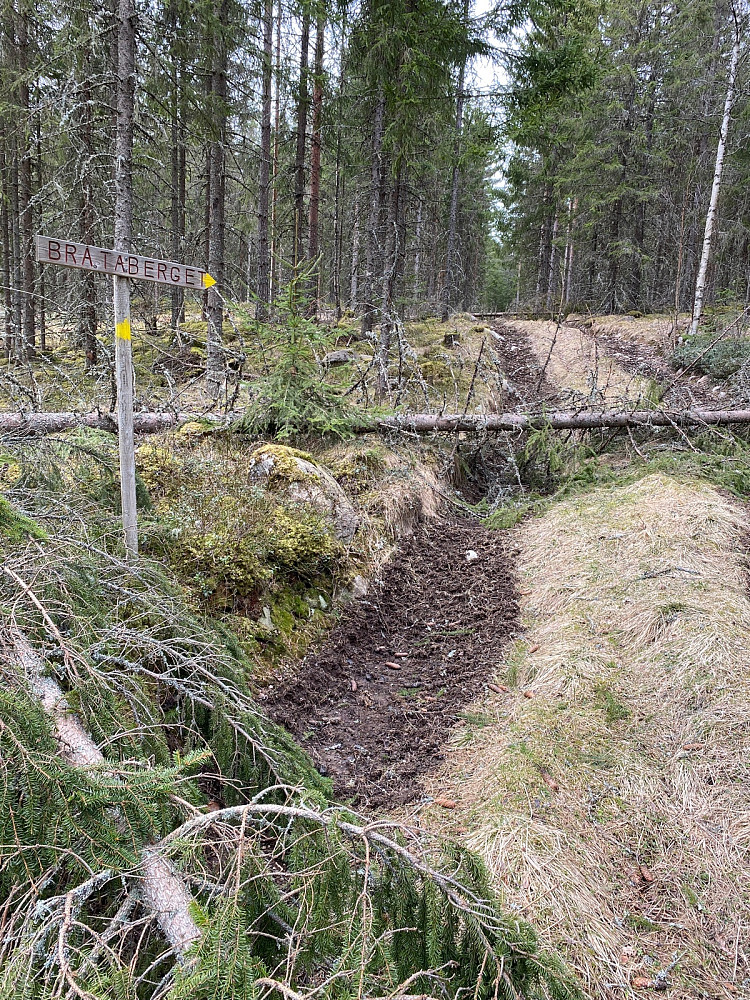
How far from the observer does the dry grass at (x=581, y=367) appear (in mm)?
9664

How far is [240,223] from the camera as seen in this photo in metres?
20.2

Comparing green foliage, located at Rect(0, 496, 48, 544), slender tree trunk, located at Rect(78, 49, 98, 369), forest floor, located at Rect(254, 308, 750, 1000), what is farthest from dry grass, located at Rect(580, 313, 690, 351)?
green foliage, located at Rect(0, 496, 48, 544)

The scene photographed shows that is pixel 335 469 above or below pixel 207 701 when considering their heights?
above

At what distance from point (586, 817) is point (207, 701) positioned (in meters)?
2.38

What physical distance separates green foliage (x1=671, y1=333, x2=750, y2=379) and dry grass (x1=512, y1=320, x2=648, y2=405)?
1.43m

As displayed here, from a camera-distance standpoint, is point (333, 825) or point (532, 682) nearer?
point (333, 825)

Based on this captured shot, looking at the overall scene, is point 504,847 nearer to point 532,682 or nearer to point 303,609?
point 532,682

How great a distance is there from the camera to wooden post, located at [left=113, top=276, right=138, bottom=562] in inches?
133

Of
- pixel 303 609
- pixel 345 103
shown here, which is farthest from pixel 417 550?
pixel 345 103

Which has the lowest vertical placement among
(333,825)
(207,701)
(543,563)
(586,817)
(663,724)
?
(586,817)

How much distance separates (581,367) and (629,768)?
11546 mm

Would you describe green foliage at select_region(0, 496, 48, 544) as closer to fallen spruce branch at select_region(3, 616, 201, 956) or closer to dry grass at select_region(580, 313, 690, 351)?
fallen spruce branch at select_region(3, 616, 201, 956)

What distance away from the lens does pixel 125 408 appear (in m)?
3.42

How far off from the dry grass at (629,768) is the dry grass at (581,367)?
4.48 m
